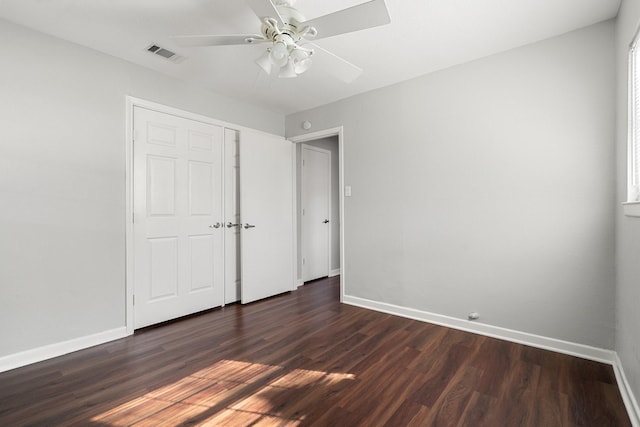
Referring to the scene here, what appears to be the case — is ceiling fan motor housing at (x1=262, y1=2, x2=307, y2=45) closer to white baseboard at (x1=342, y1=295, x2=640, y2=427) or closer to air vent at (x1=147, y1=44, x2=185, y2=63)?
air vent at (x1=147, y1=44, x2=185, y2=63)

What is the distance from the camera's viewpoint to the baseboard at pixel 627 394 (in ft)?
4.93

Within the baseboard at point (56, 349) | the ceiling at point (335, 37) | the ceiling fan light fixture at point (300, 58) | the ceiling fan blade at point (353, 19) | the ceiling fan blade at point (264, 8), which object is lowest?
the baseboard at point (56, 349)

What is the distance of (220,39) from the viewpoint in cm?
184

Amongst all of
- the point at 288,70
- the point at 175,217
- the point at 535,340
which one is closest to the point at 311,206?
the point at 175,217

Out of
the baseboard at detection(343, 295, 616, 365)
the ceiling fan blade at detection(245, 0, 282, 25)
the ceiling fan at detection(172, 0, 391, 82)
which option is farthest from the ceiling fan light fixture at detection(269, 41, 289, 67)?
the baseboard at detection(343, 295, 616, 365)

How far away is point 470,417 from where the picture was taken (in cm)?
159

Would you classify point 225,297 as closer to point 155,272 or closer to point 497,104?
point 155,272

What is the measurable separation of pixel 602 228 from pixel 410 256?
1480 millimetres

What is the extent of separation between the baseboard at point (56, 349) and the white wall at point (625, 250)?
11.7 ft

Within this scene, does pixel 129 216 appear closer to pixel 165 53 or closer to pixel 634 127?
pixel 165 53

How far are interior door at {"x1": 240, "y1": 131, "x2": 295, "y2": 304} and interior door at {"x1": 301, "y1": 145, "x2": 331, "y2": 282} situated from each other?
472 millimetres

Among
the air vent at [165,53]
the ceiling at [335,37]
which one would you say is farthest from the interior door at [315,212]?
the air vent at [165,53]

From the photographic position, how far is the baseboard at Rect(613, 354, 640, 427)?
150 cm

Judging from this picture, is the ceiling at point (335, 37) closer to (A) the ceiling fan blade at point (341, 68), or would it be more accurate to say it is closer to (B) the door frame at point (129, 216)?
(A) the ceiling fan blade at point (341, 68)
